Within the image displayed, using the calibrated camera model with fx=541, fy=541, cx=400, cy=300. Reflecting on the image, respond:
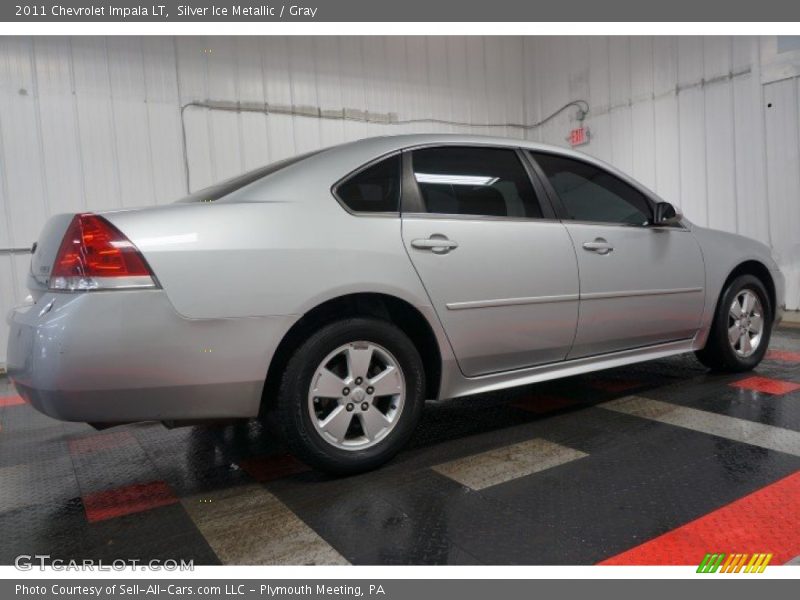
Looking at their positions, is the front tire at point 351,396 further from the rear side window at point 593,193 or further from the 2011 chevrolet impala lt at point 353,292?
the rear side window at point 593,193

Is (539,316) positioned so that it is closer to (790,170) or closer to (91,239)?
(91,239)

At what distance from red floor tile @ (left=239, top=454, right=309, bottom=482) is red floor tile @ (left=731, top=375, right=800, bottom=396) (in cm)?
256

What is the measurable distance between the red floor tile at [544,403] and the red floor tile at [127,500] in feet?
5.94

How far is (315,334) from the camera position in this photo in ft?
6.39

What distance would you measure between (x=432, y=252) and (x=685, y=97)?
563 cm

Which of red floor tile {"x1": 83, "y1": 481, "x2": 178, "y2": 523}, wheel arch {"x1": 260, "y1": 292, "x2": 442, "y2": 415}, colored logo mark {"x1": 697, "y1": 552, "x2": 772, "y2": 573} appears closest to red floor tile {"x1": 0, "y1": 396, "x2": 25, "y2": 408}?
red floor tile {"x1": 83, "y1": 481, "x2": 178, "y2": 523}

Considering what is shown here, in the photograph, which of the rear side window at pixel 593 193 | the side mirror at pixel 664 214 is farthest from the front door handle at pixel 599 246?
the side mirror at pixel 664 214

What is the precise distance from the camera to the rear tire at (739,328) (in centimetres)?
327

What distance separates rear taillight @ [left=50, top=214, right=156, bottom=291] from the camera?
1.66 m

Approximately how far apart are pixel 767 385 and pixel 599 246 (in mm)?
1473

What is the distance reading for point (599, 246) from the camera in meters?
2.66

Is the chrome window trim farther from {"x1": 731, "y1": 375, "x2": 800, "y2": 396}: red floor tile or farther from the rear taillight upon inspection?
{"x1": 731, "y1": 375, "x2": 800, "y2": 396}: red floor tile

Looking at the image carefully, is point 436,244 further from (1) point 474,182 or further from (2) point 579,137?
(2) point 579,137

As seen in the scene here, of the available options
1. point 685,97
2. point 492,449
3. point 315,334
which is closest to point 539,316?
point 492,449
